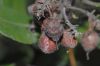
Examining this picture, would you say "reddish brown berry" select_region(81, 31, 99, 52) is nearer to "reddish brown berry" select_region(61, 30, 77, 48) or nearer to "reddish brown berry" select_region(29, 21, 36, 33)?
"reddish brown berry" select_region(61, 30, 77, 48)

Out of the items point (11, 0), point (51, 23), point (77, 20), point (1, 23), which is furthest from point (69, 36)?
point (11, 0)

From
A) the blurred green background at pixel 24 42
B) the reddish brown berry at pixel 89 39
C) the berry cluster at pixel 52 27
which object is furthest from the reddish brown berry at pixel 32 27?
the reddish brown berry at pixel 89 39

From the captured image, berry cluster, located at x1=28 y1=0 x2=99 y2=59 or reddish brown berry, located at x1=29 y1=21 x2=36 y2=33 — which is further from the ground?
berry cluster, located at x1=28 y1=0 x2=99 y2=59

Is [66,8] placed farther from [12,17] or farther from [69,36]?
[12,17]

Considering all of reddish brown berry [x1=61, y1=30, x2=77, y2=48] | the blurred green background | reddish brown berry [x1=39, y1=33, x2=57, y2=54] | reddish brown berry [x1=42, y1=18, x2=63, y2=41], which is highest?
reddish brown berry [x1=42, y1=18, x2=63, y2=41]

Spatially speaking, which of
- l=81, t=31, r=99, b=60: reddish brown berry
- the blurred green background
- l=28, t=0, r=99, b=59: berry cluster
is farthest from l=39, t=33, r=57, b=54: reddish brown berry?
the blurred green background

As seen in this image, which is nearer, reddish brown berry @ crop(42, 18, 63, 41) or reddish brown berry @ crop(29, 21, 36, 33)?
reddish brown berry @ crop(42, 18, 63, 41)

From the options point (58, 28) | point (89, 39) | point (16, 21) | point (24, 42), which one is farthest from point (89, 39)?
point (16, 21)
